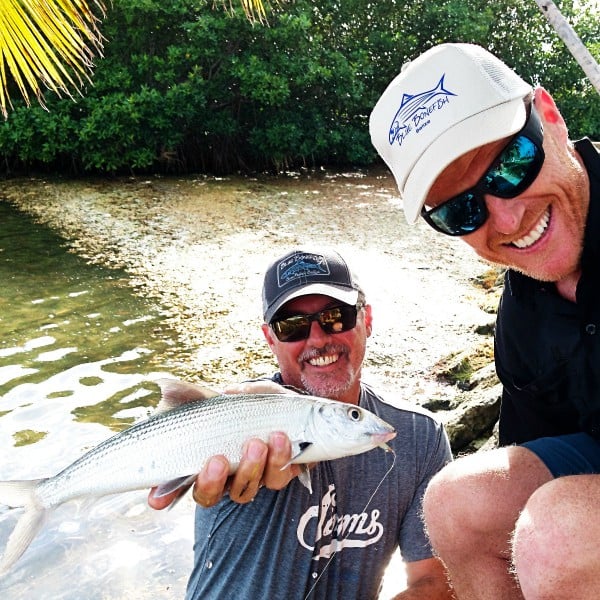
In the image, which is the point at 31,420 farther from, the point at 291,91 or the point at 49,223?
the point at 291,91

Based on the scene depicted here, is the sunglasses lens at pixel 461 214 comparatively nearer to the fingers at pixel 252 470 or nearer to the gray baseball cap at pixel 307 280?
the gray baseball cap at pixel 307 280

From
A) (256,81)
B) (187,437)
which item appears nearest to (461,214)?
(187,437)

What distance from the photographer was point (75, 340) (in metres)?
7.96

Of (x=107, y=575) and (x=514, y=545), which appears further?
(x=107, y=575)

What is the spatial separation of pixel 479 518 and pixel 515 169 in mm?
1201

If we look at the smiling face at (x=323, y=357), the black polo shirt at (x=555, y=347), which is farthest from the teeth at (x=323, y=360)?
the black polo shirt at (x=555, y=347)

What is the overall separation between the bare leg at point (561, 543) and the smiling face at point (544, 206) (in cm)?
81

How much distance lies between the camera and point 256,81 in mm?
18219

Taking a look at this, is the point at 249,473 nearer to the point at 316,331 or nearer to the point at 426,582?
the point at 316,331

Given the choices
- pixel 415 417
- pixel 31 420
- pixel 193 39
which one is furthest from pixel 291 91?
pixel 415 417

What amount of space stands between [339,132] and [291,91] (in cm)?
186

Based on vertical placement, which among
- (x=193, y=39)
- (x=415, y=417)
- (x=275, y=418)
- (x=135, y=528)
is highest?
(x=193, y=39)

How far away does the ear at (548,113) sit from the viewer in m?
2.47

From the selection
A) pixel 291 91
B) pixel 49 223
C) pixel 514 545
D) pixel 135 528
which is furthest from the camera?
pixel 291 91
